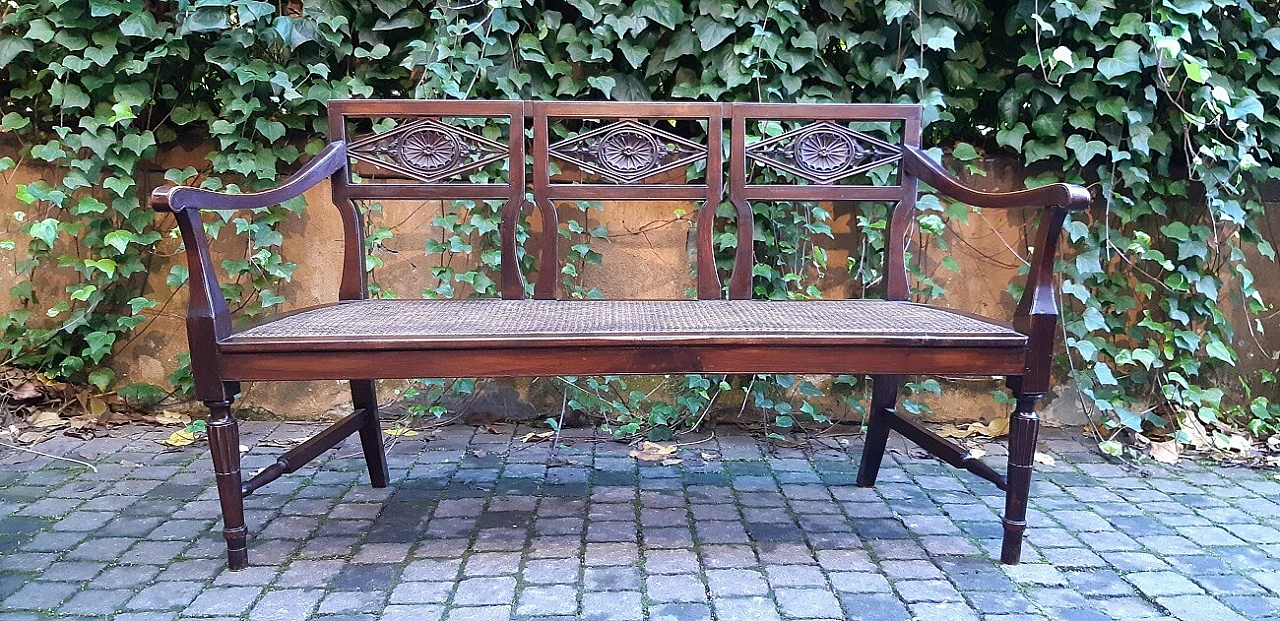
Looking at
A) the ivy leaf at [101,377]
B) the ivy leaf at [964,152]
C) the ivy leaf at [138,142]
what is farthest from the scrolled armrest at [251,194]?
the ivy leaf at [964,152]

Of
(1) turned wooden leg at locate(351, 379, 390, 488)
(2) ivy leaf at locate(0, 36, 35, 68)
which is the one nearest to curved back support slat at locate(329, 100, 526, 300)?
(1) turned wooden leg at locate(351, 379, 390, 488)

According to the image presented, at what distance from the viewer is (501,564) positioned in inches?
78.9

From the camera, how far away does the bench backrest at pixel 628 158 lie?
8.02 ft

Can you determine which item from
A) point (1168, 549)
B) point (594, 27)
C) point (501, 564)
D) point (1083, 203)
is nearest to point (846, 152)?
point (1083, 203)

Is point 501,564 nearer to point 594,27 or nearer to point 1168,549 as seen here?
point 1168,549

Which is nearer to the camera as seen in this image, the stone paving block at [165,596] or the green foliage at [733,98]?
the stone paving block at [165,596]

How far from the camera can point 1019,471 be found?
197 cm

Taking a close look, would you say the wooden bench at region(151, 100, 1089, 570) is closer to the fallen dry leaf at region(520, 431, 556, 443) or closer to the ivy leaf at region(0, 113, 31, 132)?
the fallen dry leaf at region(520, 431, 556, 443)

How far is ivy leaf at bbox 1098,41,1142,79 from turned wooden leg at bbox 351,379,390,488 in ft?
8.93

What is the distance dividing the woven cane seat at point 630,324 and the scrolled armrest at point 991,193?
0.31 m

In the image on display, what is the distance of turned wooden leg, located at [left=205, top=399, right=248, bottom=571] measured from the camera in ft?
6.17

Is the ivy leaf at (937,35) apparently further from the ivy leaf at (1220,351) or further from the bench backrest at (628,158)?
the ivy leaf at (1220,351)

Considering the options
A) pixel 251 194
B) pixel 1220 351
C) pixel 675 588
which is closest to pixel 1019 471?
pixel 675 588

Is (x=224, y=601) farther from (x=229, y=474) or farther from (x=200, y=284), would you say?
(x=200, y=284)
